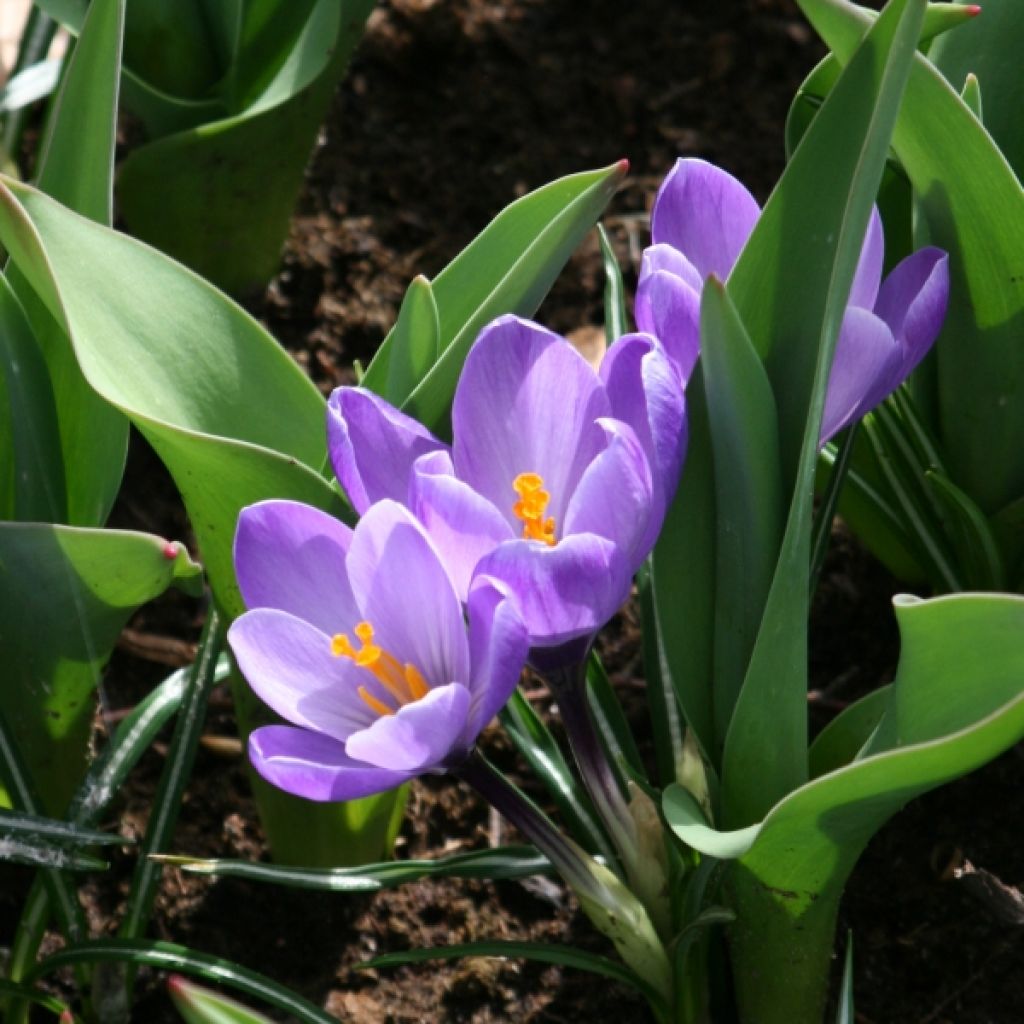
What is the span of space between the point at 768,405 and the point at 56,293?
40 centimetres

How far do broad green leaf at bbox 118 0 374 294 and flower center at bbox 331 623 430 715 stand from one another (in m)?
0.72

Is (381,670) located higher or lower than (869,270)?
lower

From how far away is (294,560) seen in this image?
77 cm

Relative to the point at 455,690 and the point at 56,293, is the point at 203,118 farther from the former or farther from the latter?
the point at 455,690

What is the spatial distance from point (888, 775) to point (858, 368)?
235 mm

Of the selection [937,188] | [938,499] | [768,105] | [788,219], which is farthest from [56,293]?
[768,105]

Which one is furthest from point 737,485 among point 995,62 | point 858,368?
point 995,62

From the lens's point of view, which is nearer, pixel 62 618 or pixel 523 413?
pixel 523 413

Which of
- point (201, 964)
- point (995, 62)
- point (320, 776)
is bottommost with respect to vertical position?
point (201, 964)

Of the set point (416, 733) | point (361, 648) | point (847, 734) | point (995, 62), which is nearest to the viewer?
point (416, 733)

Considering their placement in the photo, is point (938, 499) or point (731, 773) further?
point (938, 499)

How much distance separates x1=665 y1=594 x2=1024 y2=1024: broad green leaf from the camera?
2.23 feet

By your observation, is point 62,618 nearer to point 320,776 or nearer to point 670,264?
point 320,776

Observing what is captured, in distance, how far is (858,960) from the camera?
1.14m
